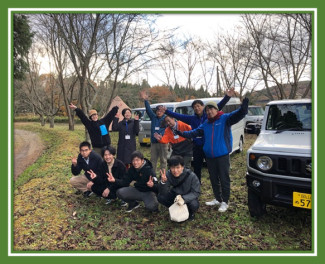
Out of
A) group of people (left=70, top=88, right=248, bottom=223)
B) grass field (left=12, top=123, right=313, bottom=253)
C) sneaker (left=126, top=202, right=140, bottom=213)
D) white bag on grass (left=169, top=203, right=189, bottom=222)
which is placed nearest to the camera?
grass field (left=12, top=123, right=313, bottom=253)

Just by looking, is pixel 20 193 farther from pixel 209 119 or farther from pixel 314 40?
pixel 314 40

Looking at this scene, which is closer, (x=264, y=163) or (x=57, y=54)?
(x=264, y=163)

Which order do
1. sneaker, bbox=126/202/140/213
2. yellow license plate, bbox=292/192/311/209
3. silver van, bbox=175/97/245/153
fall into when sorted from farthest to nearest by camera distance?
silver van, bbox=175/97/245/153 → sneaker, bbox=126/202/140/213 → yellow license plate, bbox=292/192/311/209

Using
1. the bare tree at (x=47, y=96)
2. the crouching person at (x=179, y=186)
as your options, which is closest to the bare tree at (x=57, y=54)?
the bare tree at (x=47, y=96)

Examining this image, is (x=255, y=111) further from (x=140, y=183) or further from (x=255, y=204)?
(x=140, y=183)

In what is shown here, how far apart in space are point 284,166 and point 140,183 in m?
2.04

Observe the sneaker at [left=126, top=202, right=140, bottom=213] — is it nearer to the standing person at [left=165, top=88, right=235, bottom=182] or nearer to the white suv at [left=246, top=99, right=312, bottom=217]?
the standing person at [left=165, top=88, right=235, bottom=182]

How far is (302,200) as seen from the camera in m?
2.48

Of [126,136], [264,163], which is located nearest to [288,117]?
[264,163]

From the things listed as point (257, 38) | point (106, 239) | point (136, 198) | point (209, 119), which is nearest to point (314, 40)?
point (209, 119)

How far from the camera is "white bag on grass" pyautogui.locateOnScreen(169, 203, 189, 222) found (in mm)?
2965

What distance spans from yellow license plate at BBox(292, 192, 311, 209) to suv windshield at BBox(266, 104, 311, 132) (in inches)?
42.2

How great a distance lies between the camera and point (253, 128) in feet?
13.4

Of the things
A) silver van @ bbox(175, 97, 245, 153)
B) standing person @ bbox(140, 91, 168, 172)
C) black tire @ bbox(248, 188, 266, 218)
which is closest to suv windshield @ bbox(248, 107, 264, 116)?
silver van @ bbox(175, 97, 245, 153)
